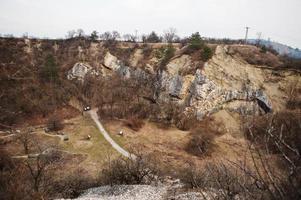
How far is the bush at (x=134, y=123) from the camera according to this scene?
151 feet

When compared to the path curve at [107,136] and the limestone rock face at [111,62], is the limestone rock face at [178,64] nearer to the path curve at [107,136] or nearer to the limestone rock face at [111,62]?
the limestone rock face at [111,62]

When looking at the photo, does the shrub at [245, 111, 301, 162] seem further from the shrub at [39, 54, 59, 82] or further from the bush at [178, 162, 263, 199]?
the shrub at [39, 54, 59, 82]

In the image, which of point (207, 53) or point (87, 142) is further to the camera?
point (207, 53)

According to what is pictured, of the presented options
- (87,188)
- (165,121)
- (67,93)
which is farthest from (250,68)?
(87,188)

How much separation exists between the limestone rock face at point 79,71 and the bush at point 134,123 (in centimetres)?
2384

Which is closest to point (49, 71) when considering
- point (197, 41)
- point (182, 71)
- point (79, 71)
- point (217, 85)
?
point (79, 71)

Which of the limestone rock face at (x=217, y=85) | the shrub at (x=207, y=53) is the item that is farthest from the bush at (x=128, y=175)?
the shrub at (x=207, y=53)

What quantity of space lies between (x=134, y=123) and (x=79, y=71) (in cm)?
2735

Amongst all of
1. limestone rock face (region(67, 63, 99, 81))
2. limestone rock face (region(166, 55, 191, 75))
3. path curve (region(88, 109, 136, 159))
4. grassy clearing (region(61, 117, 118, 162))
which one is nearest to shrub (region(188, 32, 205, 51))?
limestone rock face (region(166, 55, 191, 75))

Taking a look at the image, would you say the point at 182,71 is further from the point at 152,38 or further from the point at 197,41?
the point at 152,38

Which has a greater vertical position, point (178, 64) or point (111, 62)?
point (178, 64)

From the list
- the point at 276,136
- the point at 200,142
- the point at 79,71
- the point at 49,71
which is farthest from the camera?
the point at 79,71

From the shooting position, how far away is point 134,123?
1837 inches

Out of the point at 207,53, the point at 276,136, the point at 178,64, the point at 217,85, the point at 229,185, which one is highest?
the point at 207,53
